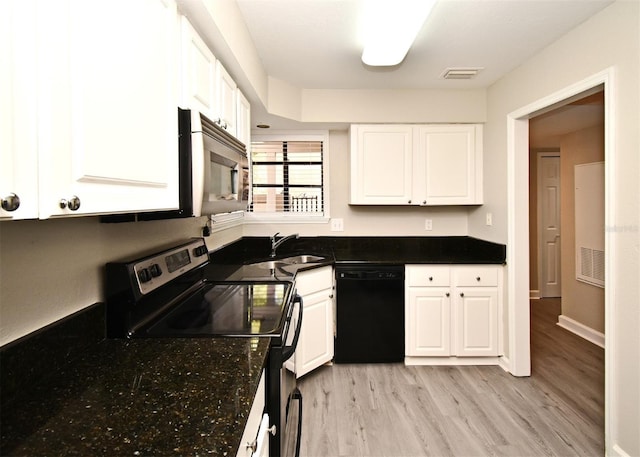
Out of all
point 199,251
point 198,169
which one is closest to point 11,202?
point 198,169

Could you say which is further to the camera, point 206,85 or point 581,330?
point 581,330

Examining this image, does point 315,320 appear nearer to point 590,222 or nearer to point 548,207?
point 590,222

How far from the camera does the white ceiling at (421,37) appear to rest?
1.73 meters

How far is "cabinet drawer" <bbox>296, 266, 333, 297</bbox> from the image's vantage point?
2367 mm

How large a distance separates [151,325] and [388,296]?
186 cm

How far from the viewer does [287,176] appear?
10.5 ft

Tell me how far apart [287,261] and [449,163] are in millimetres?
1653

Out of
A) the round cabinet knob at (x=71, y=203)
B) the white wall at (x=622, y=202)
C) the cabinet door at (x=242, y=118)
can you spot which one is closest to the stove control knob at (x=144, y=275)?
the round cabinet knob at (x=71, y=203)

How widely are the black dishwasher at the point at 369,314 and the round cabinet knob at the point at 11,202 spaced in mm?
2277

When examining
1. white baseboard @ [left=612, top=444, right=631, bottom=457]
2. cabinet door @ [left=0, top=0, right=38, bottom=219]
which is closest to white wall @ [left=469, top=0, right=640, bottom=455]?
white baseboard @ [left=612, top=444, right=631, bottom=457]

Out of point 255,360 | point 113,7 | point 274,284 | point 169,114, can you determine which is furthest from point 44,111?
point 274,284

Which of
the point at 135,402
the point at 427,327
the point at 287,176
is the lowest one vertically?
the point at 427,327

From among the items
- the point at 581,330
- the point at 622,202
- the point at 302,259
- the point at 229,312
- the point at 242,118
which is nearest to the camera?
the point at 229,312

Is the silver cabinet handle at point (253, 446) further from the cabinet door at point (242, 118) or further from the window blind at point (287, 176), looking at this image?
the window blind at point (287, 176)
